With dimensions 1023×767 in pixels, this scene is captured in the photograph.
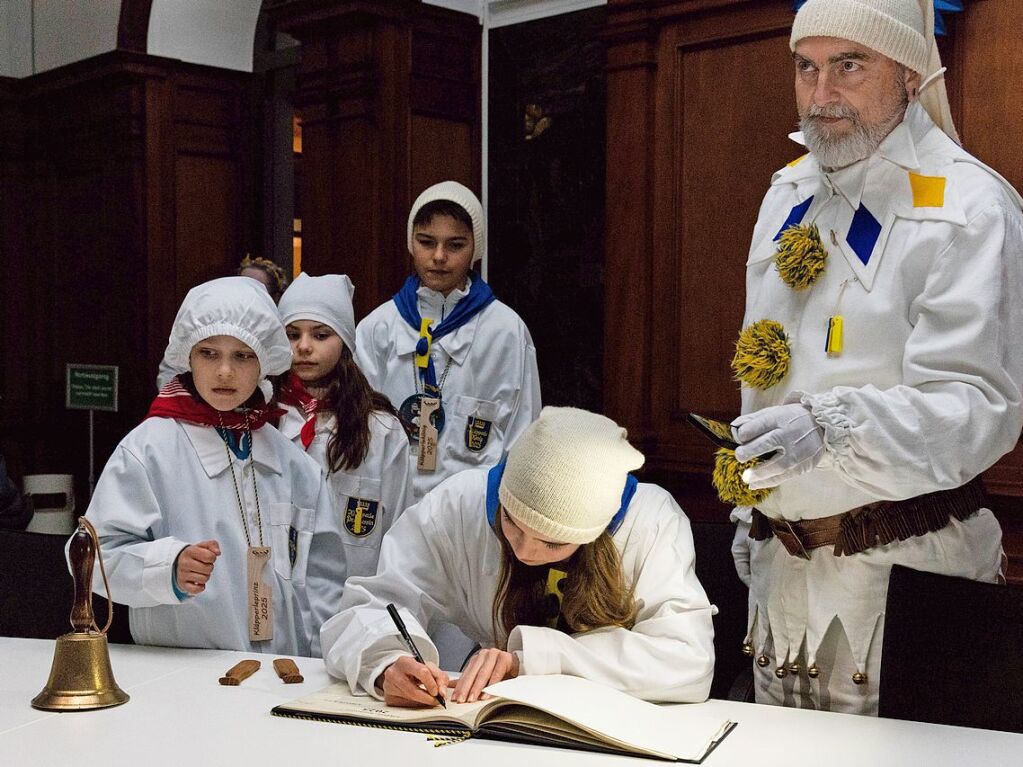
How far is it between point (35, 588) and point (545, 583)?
1273 millimetres

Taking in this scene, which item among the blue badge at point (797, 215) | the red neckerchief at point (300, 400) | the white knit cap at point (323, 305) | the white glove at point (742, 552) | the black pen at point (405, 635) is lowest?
the black pen at point (405, 635)

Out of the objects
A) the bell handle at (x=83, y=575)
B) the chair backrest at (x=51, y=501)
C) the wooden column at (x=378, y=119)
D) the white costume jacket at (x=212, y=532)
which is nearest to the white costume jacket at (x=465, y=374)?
the white costume jacket at (x=212, y=532)

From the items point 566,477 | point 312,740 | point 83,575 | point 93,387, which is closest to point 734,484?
point 566,477

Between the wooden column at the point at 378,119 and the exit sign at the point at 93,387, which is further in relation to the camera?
the exit sign at the point at 93,387

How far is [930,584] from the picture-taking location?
2273 mm

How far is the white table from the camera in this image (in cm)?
194

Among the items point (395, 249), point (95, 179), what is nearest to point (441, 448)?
point (395, 249)

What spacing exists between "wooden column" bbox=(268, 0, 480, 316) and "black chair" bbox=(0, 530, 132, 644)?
117 inches

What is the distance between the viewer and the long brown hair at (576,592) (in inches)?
95.1

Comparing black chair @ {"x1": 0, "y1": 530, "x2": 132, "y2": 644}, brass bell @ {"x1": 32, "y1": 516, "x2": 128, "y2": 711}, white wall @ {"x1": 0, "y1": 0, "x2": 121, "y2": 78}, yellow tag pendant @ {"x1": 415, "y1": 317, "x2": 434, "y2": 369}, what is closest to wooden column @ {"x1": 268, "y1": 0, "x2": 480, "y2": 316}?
yellow tag pendant @ {"x1": 415, "y1": 317, "x2": 434, "y2": 369}

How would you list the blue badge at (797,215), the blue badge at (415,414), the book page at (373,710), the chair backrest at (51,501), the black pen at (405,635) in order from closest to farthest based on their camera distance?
the book page at (373,710)
the black pen at (405,635)
the blue badge at (797,215)
the blue badge at (415,414)
the chair backrest at (51,501)

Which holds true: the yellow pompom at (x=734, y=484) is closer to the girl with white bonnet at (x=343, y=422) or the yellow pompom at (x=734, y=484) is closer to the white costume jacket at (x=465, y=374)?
the girl with white bonnet at (x=343, y=422)

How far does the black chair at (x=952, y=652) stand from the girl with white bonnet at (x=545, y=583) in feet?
1.14

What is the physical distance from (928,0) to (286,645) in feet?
6.75
